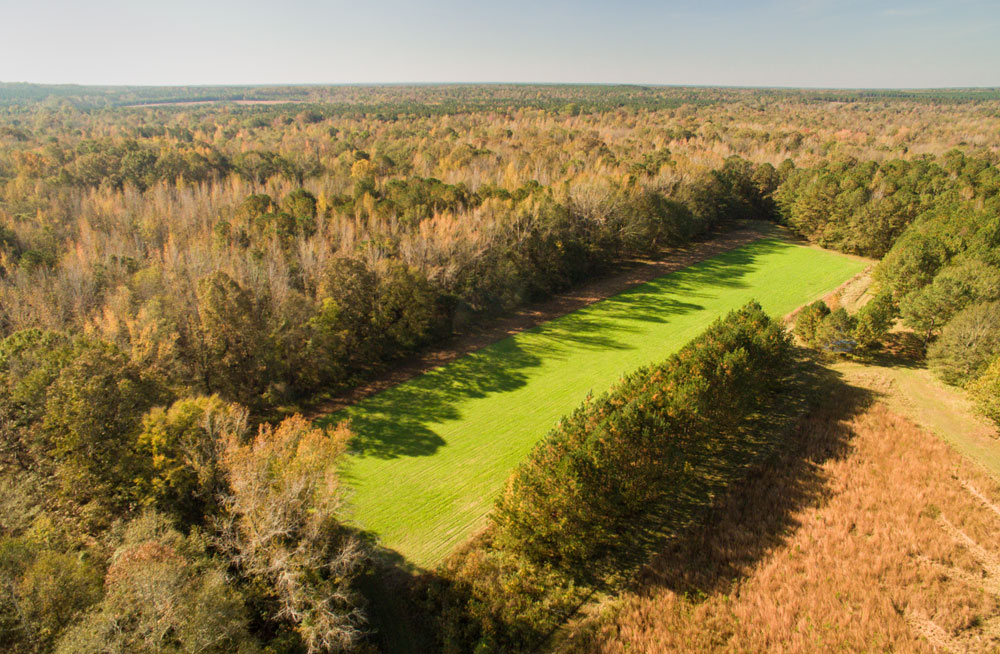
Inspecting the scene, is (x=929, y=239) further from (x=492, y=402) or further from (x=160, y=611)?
(x=160, y=611)

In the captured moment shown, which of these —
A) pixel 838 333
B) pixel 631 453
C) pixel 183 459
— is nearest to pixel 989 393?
pixel 838 333

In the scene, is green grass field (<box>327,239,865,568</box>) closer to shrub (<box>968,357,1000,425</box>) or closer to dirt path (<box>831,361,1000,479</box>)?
dirt path (<box>831,361,1000,479</box>)

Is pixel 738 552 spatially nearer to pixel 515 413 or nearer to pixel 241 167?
pixel 515 413

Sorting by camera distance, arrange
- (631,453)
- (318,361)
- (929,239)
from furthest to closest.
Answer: (929,239) < (318,361) < (631,453)

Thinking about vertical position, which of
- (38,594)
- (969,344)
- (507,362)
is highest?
(969,344)

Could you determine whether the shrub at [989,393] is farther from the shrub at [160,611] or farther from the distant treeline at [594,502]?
the shrub at [160,611]
